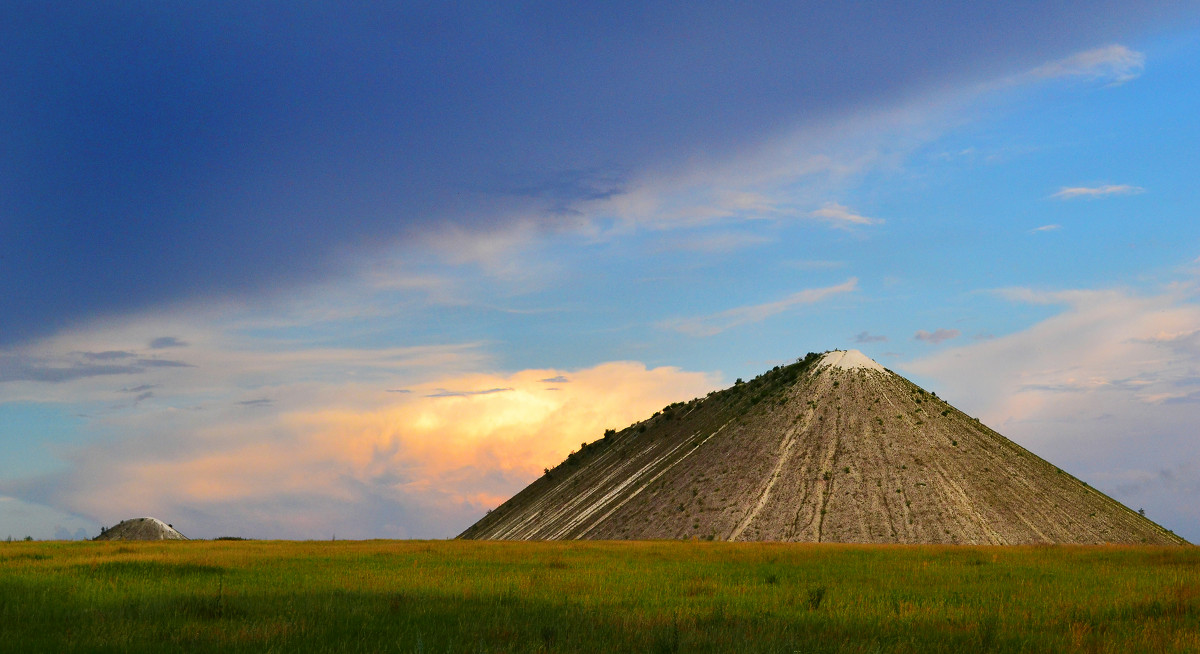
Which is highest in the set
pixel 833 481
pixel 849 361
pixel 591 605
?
pixel 849 361

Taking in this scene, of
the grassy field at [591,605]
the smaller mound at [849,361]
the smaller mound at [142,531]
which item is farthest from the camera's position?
the smaller mound at [849,361]

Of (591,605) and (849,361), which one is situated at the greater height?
(849,361)

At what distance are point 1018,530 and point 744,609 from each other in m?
64.8

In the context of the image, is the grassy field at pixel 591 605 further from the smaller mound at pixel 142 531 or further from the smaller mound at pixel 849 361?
the smaller mound at pixel 849 361

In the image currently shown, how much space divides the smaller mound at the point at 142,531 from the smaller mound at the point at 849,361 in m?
75.3

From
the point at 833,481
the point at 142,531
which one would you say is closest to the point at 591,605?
the point at 833,481

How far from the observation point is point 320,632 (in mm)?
13234

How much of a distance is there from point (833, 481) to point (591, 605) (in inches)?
2525

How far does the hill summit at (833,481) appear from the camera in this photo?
7206 cm

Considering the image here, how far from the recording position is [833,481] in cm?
7712

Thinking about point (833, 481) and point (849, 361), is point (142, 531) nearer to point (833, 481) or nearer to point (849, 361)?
point (833, 481)

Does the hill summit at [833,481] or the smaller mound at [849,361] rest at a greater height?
the smaller mound at [849,361]

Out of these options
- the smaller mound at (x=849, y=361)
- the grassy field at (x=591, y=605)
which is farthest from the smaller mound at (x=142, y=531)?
the smaller mound at (x=849, y=361)

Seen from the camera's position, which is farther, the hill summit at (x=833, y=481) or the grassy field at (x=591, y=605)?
the hill summit at (x=833, y=481)
